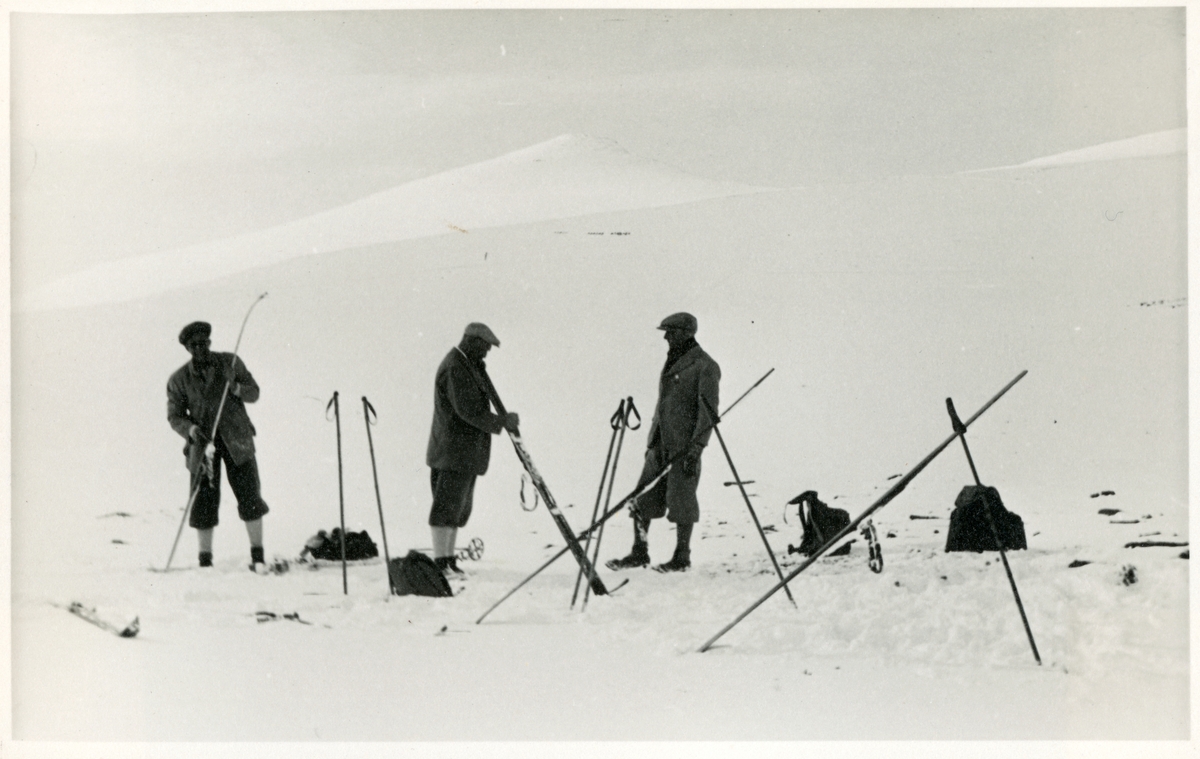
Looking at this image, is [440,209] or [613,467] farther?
[440,209]

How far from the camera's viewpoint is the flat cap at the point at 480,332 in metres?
6.75

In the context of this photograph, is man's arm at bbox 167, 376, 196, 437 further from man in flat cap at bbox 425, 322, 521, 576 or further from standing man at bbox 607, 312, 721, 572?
standing man at bbox 607, 312, 721, 572

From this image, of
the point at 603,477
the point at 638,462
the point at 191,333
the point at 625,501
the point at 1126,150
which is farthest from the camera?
the point at 638,462

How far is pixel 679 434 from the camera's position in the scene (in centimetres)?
682

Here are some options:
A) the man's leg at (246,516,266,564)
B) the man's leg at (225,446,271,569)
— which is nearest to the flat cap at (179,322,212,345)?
the man's leg at (225,446,271,569)

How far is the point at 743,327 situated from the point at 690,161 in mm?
928

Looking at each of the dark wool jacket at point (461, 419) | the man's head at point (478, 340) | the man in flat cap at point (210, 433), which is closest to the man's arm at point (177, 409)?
the man in flat cap at point (210, 433)

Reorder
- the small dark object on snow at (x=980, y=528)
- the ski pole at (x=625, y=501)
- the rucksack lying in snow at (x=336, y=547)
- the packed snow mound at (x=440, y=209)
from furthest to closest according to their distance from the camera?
the packed snow mound at (x=440, y=209) → the rucksack lying in snow at (x=336, y=547) → the small dark object on snow at (x=980, y=528) → the ski pole at (x=625, y=501)

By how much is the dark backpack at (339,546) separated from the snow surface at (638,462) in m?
0.16

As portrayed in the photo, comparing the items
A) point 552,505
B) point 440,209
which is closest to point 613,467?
point 552,505

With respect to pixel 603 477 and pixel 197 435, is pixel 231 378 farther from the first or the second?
pixel 603 477

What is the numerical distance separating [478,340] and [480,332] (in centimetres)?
5

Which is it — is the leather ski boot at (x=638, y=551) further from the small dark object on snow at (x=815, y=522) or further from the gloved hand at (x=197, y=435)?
the gloved hand at (x=197, y=435)

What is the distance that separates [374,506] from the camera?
292 inches
